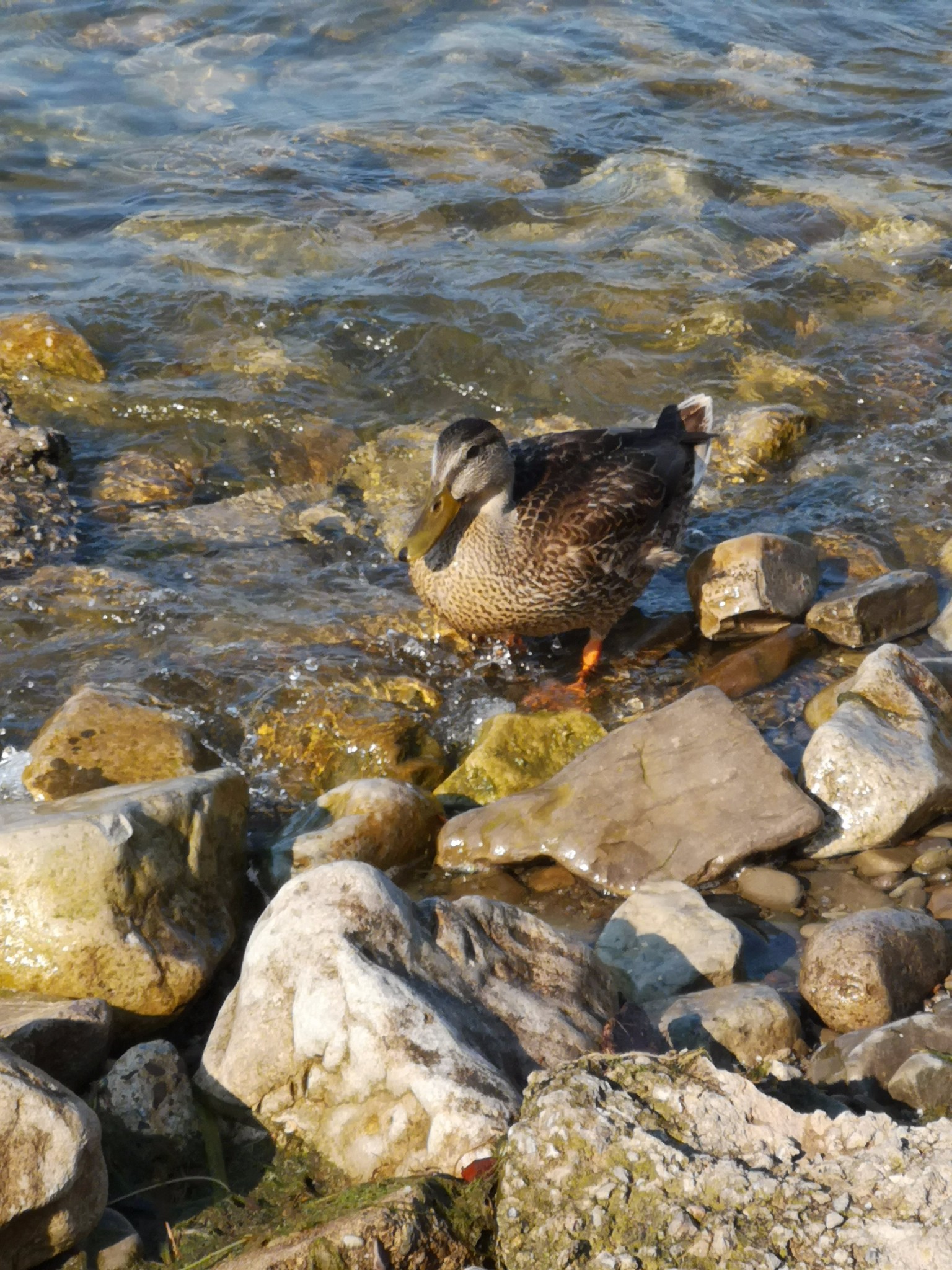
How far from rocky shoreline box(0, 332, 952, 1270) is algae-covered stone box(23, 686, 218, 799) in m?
0.01

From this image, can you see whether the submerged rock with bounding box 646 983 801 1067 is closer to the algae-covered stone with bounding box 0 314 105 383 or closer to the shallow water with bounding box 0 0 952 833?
the shallow water with bounding box 0 0 952 833

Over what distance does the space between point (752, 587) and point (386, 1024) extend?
3329mm

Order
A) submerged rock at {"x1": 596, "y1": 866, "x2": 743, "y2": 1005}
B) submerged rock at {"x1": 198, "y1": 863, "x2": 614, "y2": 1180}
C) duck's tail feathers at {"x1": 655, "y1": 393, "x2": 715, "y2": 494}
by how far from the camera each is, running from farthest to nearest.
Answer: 1. duck's tail feathers at {"x1": 655, "y1": 393, "x2": 715, "y2": 494}
2. submerged rock at {"x1": 596, "y1": 866, "x2": 743, "y2": 1005}
3. submerged rock at {"x1": 198, "y1": 863, "x2": 614, "y2": 1180}

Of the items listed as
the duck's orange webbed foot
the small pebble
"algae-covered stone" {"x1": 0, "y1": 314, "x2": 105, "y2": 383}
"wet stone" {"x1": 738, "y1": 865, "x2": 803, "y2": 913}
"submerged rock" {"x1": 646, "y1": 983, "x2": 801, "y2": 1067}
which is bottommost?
the duck's orange webbed foot

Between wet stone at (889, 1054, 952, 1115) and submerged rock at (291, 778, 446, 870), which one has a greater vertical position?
wet stone at (889, 1054, 952, 1115)

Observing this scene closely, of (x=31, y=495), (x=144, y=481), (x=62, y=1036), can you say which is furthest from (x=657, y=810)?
(x=144, y=481)

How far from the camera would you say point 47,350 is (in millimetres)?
7852

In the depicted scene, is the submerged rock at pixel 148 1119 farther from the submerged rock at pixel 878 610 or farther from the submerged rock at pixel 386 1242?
the submerged rock at pixel 878 610

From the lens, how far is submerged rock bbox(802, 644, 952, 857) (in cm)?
410

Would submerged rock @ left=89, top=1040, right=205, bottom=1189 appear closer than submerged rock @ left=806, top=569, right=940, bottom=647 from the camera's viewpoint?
Yes

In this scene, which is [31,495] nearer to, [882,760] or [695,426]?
[695,426]

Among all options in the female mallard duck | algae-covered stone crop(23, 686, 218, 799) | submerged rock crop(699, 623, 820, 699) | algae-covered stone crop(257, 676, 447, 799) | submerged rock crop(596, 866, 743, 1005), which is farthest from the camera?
the female mallard duck

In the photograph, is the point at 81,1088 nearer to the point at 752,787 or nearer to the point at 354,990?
the point at 354,990

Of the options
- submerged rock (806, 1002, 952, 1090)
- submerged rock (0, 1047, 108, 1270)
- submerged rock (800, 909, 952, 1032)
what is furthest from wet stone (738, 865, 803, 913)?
submerged rock (0, 1047, 108, 1270)
